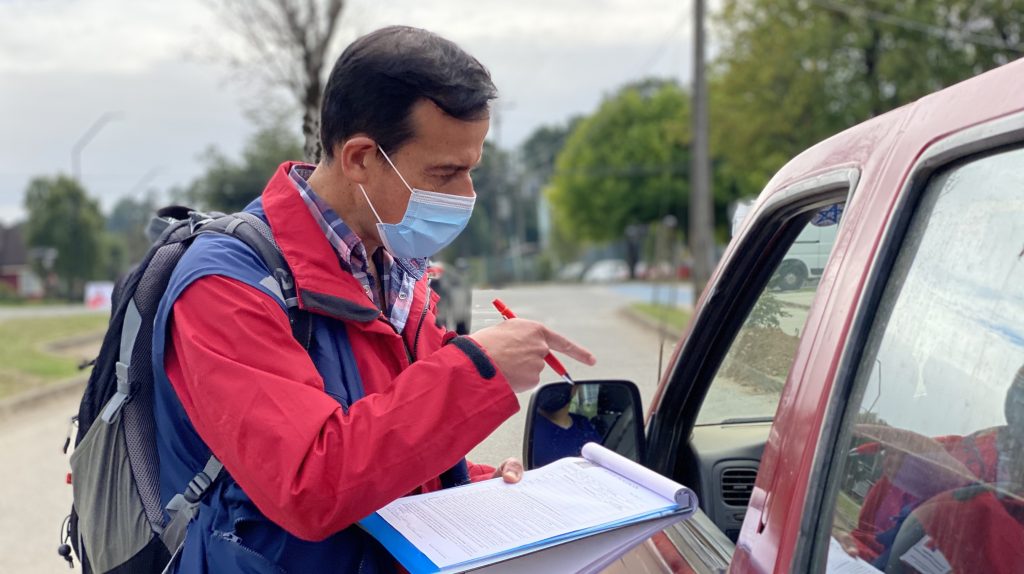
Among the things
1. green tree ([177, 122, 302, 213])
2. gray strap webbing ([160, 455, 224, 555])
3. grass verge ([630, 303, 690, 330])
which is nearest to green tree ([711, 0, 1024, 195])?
grass verge ([630, 303, 690, 330])

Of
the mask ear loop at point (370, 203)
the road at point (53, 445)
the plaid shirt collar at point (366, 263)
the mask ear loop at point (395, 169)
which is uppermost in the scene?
the mask ear loop at point (395, 169)

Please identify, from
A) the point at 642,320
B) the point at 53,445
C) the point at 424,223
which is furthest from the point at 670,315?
the point at 424,223

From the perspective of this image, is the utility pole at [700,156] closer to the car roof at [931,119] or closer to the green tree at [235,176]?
the car roof at [931,119]

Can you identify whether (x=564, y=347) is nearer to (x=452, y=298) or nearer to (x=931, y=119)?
(x=931, y=119)

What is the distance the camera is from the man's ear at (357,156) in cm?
168

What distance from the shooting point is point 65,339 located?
1878 cm

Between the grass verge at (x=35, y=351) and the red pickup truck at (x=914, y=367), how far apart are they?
11.2 metres

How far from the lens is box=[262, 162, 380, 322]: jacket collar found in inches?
62.1

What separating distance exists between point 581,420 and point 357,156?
0.76 meters

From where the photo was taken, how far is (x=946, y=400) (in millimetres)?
1246

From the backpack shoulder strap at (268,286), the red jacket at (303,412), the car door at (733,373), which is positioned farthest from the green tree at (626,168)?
the red jacket at (303,412)

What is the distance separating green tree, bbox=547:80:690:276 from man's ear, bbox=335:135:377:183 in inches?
1635

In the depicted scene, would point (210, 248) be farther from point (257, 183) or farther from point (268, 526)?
point (257, 183)

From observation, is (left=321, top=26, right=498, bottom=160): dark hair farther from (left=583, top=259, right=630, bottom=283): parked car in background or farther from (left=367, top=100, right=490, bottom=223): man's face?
(left=583, top=259, right=630, bottom=283): parked car in background
